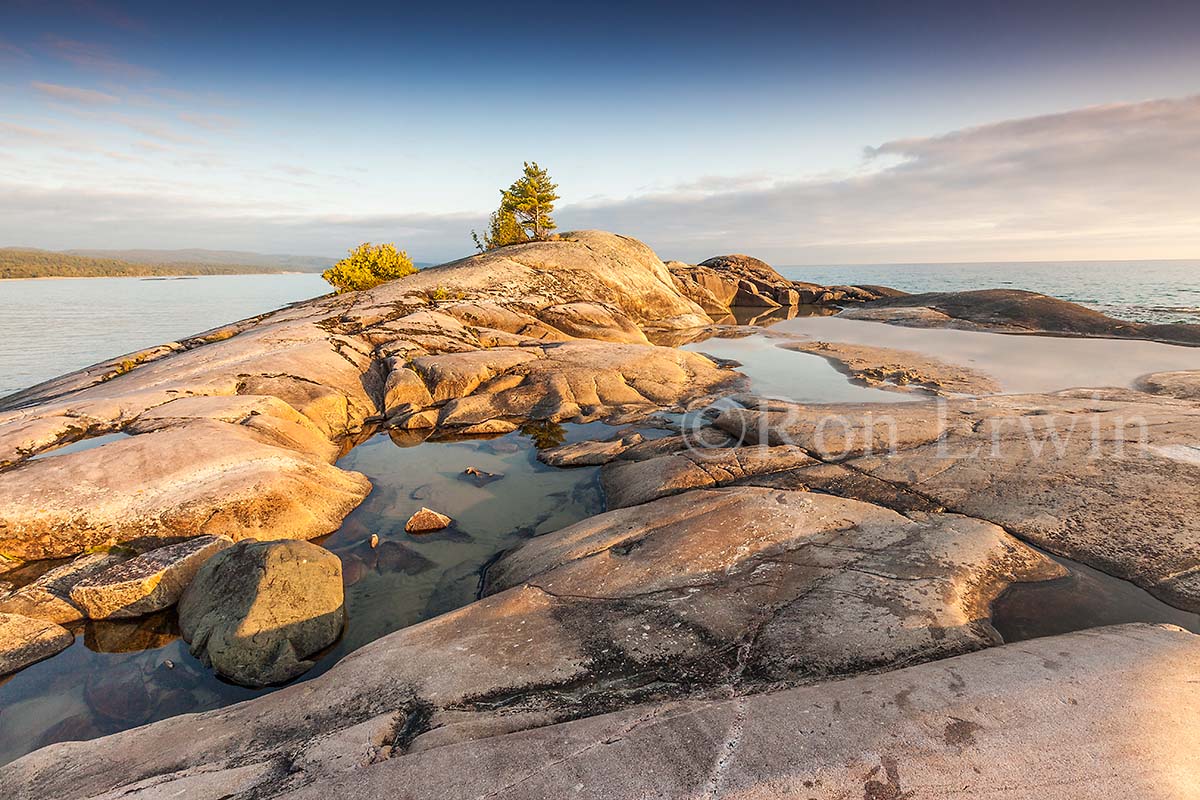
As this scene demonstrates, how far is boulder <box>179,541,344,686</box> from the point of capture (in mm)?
8164

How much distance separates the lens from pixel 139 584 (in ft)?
30.9

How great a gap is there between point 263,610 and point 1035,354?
4056 centimetres

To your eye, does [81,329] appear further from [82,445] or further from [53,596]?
[53,596]

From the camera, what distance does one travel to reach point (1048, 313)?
1628 inches

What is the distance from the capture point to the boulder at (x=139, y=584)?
9.29 metres

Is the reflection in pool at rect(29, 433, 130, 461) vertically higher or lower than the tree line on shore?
lower

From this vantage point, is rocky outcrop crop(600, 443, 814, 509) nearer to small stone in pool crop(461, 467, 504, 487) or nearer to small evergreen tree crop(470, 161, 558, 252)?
small stone in pool crop(461, 467, 504, 487)

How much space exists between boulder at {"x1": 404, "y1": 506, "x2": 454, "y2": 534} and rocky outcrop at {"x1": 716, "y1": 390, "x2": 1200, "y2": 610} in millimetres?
9410

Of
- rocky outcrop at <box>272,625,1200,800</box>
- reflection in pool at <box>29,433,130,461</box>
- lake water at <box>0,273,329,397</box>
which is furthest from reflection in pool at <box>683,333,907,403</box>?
lake water at <box>0,273,329,397</box>

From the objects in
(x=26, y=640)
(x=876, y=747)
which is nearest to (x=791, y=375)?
(x=876, y=747)

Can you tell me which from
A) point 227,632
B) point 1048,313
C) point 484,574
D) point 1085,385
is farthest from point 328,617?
point 1048,313

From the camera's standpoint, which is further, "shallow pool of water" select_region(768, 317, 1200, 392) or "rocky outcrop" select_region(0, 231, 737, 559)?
"shallow pool of water" select_region(768, 317, 1200, 392)

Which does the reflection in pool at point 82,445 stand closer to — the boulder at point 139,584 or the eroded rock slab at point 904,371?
the boulder at point 139,584

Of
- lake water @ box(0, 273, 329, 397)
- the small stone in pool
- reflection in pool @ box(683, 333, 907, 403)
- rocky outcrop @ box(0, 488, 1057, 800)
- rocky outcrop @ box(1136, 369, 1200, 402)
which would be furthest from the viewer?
lake water @ box(0, 273, 329, 397)
